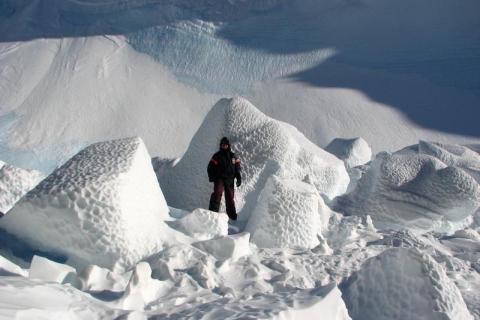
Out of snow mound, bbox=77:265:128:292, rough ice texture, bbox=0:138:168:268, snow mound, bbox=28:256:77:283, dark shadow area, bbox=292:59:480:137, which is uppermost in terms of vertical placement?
dark shadow area, bbox=292:59:480:137

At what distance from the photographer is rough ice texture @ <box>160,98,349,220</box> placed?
3738mm

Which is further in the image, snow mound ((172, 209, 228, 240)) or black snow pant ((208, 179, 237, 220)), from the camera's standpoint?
black snow pant ((208, 179, 237, 220))

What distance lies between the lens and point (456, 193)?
4113 mm

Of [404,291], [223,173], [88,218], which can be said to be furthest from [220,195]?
[404,291]

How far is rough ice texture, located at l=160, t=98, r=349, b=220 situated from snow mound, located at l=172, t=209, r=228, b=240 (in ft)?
3.32

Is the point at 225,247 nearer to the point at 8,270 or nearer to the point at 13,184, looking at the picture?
the point at 8,270

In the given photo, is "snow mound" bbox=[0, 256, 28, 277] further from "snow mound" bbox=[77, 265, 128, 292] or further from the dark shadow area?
the dark shadow area

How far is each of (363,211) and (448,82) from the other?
712 centimetres

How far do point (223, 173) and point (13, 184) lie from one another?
119 centimetres

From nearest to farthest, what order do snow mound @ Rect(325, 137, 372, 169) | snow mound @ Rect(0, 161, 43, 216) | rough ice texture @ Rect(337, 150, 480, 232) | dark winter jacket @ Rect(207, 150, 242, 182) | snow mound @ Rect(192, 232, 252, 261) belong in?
1. snow mound @ Rect(192, 232, 252, 261)
2. snow mound @ Rect(0, 161, 43, 216)
3. dark winter jacket @ Rect(207, 150, 242, 182)
4. rough ice texture @ Rect(337, 150, 480, 232)
5. snow mound @ Rect(325, 137, 372, 169)

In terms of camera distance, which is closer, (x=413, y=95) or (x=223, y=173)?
(x=223, y=173)

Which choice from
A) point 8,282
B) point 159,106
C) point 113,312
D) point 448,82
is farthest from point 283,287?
point 448,82

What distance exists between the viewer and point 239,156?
385cm

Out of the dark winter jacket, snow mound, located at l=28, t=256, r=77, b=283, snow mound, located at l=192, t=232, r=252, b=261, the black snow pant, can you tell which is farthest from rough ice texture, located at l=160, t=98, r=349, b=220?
snow mound, located at l=28, t=256, r=77, b=283
